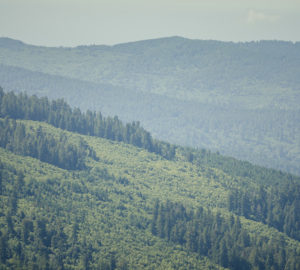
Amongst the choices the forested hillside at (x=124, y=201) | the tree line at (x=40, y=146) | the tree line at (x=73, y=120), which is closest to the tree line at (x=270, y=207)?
the forested hillside at (x=124, y=201)

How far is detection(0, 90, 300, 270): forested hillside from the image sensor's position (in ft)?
380

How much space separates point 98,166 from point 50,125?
22988mm

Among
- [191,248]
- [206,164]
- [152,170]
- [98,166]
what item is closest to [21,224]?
[191,248]

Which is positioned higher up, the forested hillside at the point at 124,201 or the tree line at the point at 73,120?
the tree line at the point at 73,120

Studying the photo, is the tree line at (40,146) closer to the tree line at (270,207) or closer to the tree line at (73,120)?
the tree line at (73,120)

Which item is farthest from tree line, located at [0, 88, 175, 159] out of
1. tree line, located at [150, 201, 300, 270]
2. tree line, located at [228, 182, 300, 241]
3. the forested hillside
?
tree line, located at [150, 201, 300, 270]

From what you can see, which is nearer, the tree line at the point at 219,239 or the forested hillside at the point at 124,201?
the forested hillside at the point at 124,201

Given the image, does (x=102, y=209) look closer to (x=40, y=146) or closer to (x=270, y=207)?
(x=40, y=146)

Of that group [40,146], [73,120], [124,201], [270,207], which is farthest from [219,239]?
[73,120]

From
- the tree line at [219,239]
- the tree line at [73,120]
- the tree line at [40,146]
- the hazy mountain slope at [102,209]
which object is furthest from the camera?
the tree line at [73,120]

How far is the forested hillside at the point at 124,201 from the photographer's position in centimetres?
11575

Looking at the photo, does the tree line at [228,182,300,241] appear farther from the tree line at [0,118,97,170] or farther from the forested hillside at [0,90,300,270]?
the tree line at [0,118,97,170]

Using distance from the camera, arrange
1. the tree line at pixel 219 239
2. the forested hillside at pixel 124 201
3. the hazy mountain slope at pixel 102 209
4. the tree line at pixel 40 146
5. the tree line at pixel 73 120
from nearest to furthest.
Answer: the hazy mountain slope at pixel 102 209, the forested hillside at pixel 124 201, the tree line at pixel 219 239, the tree line at pixel 40 146, the tree line at pixel 73 120

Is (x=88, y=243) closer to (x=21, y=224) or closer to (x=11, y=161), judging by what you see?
(x=21, y=224)
